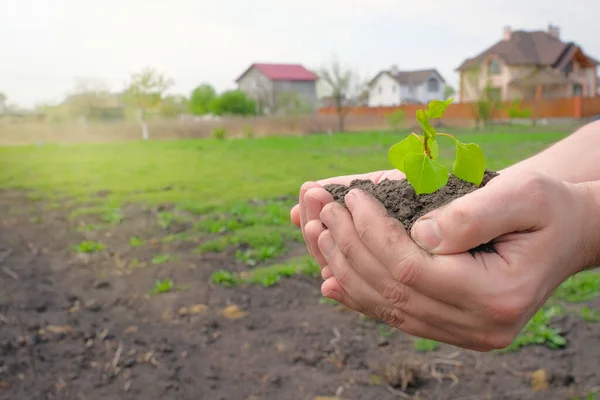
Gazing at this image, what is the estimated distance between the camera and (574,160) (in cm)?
103

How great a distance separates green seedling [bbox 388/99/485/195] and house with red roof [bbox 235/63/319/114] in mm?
4647

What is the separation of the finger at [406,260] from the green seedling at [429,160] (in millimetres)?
67

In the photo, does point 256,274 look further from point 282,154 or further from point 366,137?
point 366,137

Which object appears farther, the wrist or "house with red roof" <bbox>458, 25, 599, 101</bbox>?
"house with red roof" <bbox>458, 25, 599, 101</bbox>

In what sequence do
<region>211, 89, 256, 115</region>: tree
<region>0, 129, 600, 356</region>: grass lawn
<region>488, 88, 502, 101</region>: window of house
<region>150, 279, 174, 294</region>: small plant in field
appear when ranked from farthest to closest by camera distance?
<region>488, 88, 502, 101</region>: window of house, <region>211, 89, 256, 115</region>: tree, <region>0, 129, 600, 356</region>: grass lawn, <region>150, 279, 174, 294</region>: small plant in field

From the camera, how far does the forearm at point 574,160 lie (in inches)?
39.9

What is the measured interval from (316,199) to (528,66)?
8290 millimetres

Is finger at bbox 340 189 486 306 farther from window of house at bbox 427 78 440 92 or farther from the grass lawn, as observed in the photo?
window of house at bbox 427 78 440 92

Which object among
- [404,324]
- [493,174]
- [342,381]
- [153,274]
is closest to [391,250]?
[404,324]

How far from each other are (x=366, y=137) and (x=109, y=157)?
411cm

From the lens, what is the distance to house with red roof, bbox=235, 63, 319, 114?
18.9 feet

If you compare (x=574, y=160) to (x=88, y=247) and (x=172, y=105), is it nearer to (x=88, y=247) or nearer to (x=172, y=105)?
(x=88, y=247)

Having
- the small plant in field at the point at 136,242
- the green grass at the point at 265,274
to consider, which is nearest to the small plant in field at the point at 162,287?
the green grass at the point at 265,274

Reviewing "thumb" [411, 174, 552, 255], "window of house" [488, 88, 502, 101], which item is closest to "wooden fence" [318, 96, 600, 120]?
"window of house" [488, 88, 502, 101]
